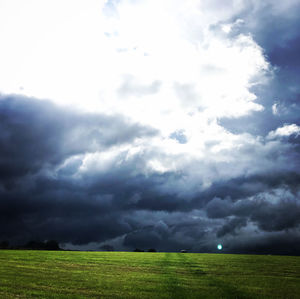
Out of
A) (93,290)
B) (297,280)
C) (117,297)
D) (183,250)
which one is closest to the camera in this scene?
(117,297)

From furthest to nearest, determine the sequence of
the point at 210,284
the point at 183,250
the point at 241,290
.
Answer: the point at 183,250, the point at 210,284, the point at 241,290

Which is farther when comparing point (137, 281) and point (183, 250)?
point (183, 250)

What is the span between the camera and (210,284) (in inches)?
969

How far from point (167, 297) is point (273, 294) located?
8648mm

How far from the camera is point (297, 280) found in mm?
28172

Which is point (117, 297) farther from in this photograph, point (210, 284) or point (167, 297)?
point (210, 284)

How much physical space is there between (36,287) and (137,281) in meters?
8.68

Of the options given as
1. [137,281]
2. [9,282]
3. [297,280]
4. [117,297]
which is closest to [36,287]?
[9,282]

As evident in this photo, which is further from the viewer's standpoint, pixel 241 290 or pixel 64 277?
pixel 64 277

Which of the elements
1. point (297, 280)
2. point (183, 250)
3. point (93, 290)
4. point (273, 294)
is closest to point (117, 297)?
point (93, 290)

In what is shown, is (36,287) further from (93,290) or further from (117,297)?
(117,297)

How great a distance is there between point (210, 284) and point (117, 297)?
10109 millimetres

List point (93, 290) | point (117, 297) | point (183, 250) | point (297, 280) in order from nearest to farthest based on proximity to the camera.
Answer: point (117, 297) < point (93, 290) < point (297, 280) < point (183, 250)

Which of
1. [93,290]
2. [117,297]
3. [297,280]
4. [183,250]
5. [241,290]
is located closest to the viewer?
[117,297]
